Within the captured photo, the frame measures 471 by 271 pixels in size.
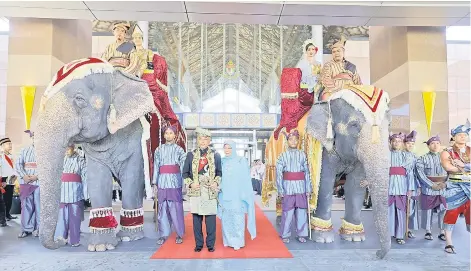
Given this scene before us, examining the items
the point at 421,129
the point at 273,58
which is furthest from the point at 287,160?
the point at 273,58

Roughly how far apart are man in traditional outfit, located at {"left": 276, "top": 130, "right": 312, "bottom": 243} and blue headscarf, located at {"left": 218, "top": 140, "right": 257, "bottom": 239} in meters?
0.42

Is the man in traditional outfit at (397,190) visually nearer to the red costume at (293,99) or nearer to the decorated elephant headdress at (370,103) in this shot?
the decorated elephant headdress at (370,103)

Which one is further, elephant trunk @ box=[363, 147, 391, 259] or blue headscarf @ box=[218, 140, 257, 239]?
blue headscarf @ box=[218, 140, 257, 239]

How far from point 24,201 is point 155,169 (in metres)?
2.00

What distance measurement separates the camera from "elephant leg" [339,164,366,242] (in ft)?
14.1

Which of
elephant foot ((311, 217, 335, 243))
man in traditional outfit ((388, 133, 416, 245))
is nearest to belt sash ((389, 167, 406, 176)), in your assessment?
man in traditional outfit ((388, 133, 416, 245))

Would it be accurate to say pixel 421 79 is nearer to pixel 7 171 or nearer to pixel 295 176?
pixel 295 176

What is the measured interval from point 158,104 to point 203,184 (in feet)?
4.21

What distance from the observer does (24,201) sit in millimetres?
4848

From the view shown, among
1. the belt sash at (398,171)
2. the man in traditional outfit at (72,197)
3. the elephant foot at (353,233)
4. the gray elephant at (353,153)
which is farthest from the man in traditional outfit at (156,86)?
the belt sash at (398,171)

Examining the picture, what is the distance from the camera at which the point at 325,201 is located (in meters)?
4.25

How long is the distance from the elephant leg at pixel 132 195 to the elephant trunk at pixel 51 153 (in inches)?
34.3

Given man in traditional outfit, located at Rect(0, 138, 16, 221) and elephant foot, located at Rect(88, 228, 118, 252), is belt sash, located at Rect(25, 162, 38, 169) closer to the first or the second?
man in traditional outfit, located at Rect(0, 138, 16, 221)

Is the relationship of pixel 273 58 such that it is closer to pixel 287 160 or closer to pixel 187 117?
pixel 187 117
